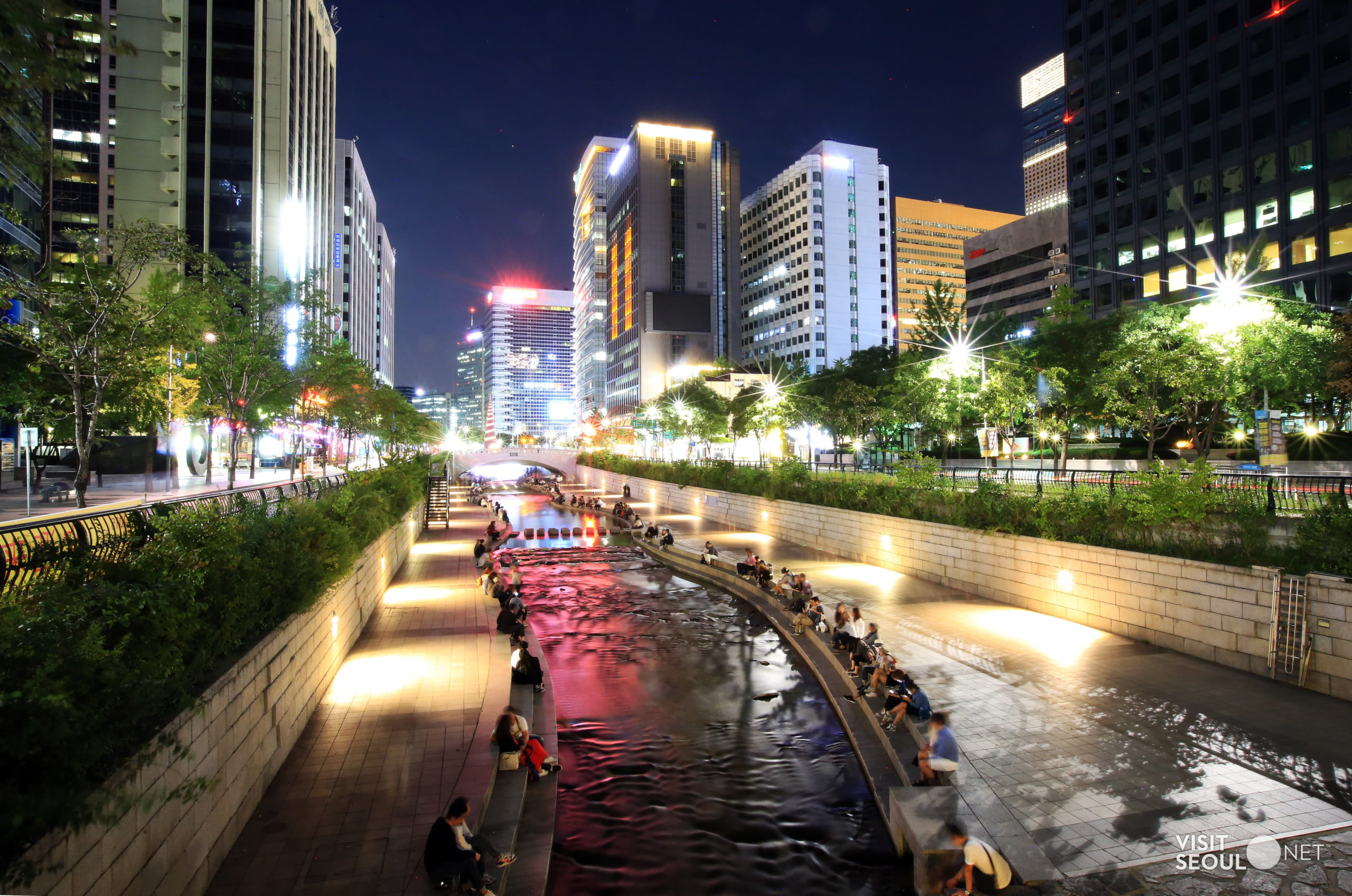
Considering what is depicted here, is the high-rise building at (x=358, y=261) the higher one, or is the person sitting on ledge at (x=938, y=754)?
the high-rise building at (x=358, y=261)

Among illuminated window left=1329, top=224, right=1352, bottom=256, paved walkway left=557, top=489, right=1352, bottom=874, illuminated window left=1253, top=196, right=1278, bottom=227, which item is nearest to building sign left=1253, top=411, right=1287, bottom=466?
illuminated window left=1329, top=224, right=1352, bottom=256

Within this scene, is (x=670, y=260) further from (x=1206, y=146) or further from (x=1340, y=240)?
(x=1340, y=240)

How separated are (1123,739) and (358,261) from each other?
140m

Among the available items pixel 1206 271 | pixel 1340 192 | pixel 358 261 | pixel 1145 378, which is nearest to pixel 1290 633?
pixel 1145 378

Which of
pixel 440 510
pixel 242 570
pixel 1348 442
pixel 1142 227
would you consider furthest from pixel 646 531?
pixel 1142 227

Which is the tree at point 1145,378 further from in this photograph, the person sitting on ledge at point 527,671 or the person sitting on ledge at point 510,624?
the person sitting on ledge at point 527,671

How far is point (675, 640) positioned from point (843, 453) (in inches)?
1981

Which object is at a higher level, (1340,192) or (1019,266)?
(1019,266)

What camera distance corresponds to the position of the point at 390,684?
12.3 meters

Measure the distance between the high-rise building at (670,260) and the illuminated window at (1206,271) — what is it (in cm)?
7895

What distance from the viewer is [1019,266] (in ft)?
305

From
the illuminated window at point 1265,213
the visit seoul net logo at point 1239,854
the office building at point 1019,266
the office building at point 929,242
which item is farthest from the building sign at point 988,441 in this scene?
the office building at point 929,242

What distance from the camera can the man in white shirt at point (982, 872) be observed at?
20.8 feet

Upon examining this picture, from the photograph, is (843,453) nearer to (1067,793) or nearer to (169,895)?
(1067,793)
